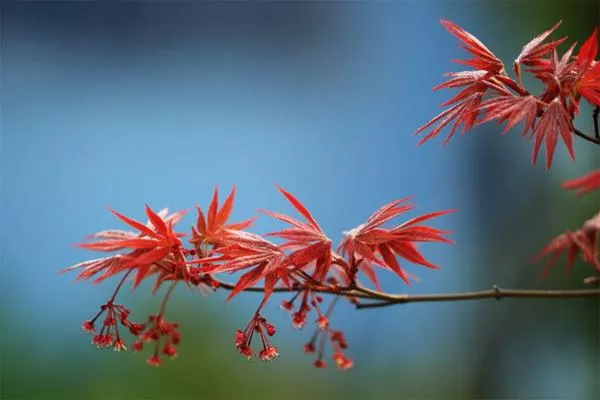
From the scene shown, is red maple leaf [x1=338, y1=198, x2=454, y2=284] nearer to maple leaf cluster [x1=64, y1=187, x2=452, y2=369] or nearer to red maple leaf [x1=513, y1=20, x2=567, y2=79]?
maple leaf cluster [x1=64, y1=187, x2=452, y2=369]

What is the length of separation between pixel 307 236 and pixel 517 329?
293cm

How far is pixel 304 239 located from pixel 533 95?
15.4 inches

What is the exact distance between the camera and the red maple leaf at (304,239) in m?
1.00

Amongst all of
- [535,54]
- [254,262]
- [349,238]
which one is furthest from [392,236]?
[535,54]

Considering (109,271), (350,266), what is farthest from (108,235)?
(350,266)

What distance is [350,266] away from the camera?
1.07 meters

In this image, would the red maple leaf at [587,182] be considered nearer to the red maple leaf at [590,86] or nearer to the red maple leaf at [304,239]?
the red maple leaf at [590,86]

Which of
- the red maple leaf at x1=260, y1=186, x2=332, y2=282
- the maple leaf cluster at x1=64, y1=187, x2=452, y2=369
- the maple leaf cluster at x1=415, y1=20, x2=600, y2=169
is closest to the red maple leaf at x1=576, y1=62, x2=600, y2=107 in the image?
the maple leaf cluster at x1=415, y1=20, x2=600, y2=169

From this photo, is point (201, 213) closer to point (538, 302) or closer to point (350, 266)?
point (350, 266)

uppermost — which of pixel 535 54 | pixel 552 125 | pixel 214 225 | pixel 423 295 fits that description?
pixel 535 54

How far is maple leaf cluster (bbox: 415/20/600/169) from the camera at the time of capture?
0.92m

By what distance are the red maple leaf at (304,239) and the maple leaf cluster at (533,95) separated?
0.21 metres

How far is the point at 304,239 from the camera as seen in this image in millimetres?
1017

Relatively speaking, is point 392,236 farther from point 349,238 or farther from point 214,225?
point 214,225
